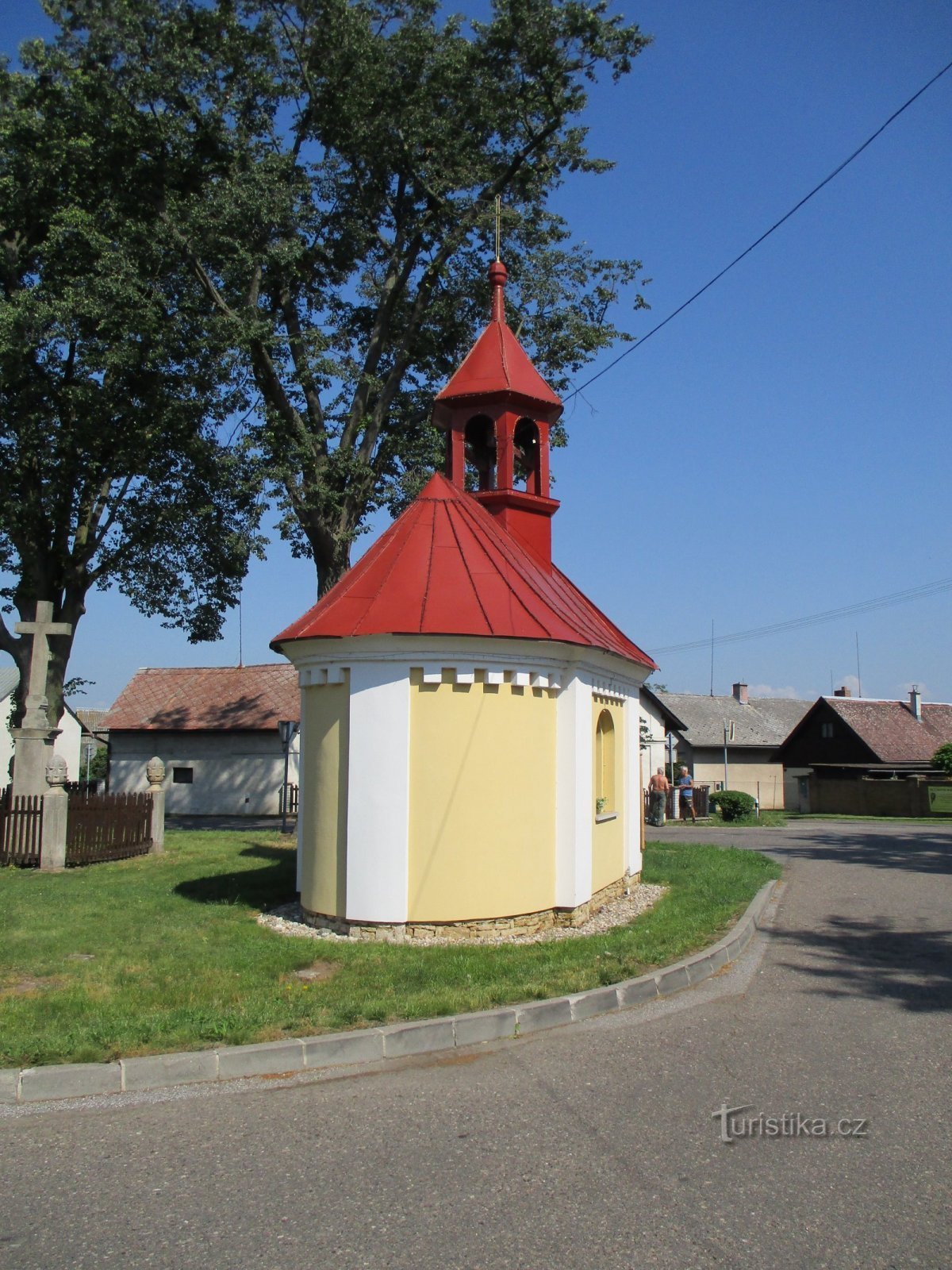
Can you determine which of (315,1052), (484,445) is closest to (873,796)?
(484,445)

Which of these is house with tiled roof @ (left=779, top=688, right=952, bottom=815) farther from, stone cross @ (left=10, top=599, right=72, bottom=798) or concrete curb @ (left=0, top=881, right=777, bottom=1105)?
concrete curb @ (left=0, top=881, right=777, bottom=1105)

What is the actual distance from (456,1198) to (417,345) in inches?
775

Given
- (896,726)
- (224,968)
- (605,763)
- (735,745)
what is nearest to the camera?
(224,968)

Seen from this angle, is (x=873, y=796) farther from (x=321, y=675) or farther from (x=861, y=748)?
(x=321, y=675)

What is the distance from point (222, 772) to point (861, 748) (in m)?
29.1

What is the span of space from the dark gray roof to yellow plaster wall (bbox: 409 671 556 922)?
41.3m

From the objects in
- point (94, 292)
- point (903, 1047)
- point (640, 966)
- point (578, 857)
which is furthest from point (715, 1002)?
point (94, 292)

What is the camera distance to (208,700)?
1479 inches

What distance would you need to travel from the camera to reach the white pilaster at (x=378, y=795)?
9.80m

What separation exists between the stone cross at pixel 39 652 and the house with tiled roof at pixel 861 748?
3257 centimetres

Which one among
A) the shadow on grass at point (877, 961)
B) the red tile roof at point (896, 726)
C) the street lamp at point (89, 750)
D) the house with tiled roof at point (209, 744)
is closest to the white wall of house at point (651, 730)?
the red tile roof at point (896, 726)

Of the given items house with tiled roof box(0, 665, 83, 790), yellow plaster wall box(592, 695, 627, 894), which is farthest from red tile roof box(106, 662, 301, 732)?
yellow plaster wall box(592, 695, 627, 894)

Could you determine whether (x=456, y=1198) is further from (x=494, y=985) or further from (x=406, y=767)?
(x=406, y=767)

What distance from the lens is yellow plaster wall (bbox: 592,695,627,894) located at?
446 inches
